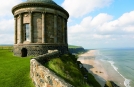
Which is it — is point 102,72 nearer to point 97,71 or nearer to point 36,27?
point 97,71

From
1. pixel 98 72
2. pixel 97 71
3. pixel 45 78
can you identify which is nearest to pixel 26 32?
pixel 45 78

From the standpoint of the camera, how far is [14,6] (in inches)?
1143

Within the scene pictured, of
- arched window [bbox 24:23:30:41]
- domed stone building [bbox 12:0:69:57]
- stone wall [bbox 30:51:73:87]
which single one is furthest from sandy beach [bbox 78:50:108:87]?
stone wall [bbox 30:51:73:87]

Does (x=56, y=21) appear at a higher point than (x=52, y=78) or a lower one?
higher

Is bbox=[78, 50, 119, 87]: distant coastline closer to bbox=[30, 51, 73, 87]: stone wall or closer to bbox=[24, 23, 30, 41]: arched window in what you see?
bbox=[24, 23, 30, 41]: arched window

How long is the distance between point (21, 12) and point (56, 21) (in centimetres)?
771

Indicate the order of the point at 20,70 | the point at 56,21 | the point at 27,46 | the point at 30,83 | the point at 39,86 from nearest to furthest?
the point at 39,86
the point at 30,83
the point at 20,70
the point at 27,46
the point at 56,21

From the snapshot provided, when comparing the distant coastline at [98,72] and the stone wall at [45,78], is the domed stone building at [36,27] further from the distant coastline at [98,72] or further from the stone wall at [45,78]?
the distant coastline at [98,72]

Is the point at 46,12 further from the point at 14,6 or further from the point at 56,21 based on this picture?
the point at 14,6

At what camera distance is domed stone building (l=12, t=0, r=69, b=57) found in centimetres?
2730

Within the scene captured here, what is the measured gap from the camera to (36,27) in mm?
27828

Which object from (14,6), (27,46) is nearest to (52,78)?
(27,46)

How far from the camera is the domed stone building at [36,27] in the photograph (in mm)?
A: 27297

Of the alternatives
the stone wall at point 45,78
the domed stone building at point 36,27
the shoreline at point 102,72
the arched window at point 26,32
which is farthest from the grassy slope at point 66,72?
the shoreline at point 102,72
